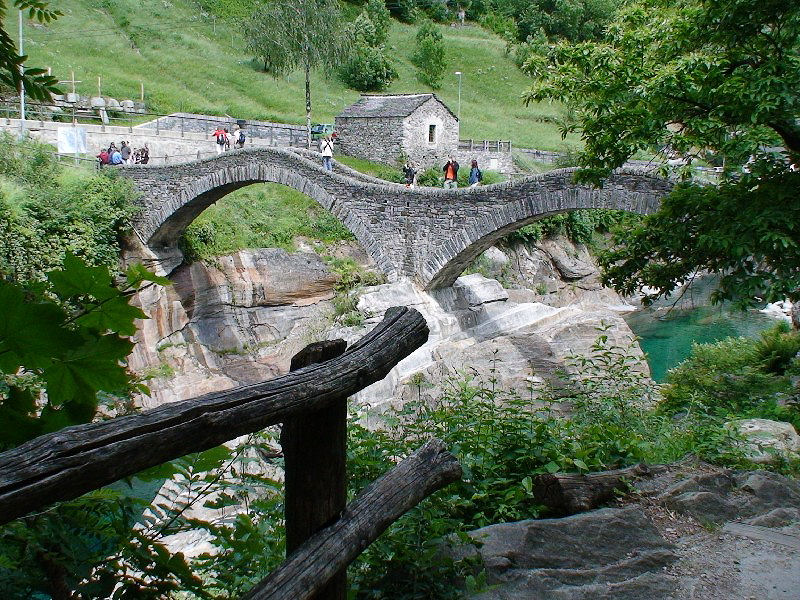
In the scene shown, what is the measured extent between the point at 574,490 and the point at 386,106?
24.1 metres

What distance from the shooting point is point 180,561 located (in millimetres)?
2062

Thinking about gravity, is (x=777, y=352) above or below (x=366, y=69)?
below

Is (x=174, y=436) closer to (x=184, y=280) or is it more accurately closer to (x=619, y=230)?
(x=619, y=230)

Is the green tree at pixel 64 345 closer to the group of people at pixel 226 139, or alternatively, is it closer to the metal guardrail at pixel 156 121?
the group of people at pixel 226 139

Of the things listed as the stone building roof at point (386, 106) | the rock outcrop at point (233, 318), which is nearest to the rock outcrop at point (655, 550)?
the rock outcrop at point (233, 318)

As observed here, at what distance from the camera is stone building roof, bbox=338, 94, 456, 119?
26.1 metres

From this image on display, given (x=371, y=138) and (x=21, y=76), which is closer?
(x=21, y=76)

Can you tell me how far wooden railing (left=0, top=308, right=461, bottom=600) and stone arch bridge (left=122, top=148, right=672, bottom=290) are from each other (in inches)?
450

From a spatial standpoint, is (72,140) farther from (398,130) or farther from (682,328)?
(682,328)

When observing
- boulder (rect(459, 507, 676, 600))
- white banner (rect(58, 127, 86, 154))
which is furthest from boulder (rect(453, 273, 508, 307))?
boulder (rect(459, 507, 676, 600))

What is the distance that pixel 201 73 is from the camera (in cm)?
3600

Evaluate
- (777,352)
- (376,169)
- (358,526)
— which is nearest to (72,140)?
(376,169)

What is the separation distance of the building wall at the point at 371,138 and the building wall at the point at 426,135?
1.23 feet

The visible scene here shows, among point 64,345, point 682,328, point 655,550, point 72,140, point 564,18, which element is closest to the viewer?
point 64,345
